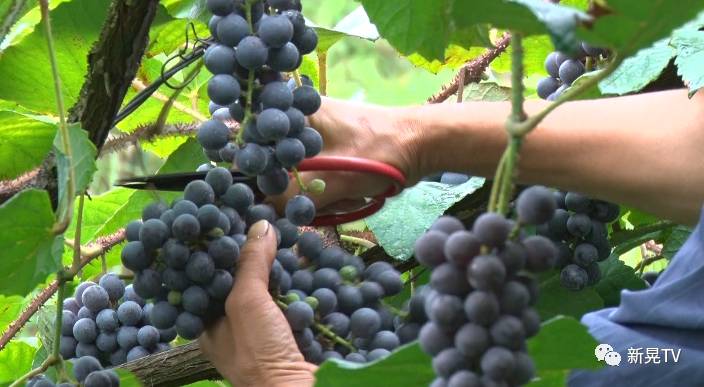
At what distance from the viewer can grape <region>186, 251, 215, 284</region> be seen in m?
0.83

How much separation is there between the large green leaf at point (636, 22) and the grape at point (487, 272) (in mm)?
119

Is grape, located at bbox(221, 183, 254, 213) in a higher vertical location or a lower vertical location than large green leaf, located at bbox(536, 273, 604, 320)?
higher

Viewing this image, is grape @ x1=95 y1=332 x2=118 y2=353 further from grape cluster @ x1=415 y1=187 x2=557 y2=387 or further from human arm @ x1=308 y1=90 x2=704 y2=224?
grape cluster @ x1=415 y1=187 x2=557 y2=387

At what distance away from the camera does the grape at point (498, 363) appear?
0.49 meters

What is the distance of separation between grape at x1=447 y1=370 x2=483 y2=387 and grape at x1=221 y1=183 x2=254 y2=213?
42 centimetres

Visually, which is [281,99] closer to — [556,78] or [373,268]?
[373,268]

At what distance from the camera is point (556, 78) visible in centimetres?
118

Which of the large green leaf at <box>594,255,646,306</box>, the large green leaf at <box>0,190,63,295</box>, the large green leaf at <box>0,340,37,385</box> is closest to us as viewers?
the large green leaf at <box>0,190,63,295</box>

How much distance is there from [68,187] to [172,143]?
659 mm

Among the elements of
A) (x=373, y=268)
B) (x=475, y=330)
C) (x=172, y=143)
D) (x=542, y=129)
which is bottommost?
(x=475, y=330)

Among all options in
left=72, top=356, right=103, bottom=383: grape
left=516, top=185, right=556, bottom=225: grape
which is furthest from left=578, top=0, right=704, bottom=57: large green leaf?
left=72, top=356, right=103, bottom=383: grape

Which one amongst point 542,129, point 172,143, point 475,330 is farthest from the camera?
point 172,143

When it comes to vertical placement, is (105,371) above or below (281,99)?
below

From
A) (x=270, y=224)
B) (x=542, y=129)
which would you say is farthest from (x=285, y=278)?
(x=542, y=129)
